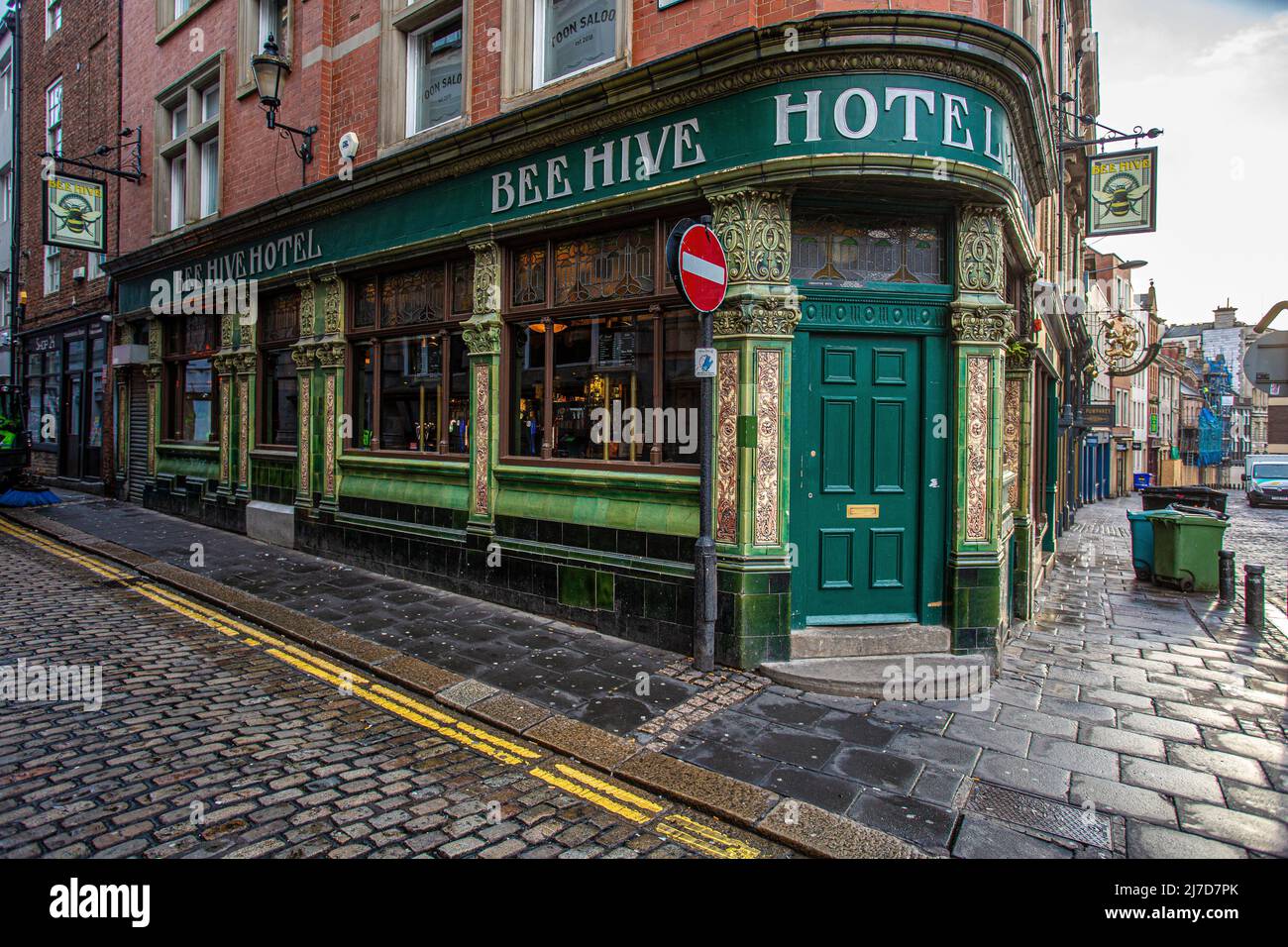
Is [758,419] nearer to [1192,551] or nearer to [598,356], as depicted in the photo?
[598,356]

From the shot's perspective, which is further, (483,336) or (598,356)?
(483,336)

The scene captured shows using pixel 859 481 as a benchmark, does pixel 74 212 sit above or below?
above

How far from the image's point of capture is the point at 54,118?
21469mm

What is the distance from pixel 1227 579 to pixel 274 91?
16147 millimetres

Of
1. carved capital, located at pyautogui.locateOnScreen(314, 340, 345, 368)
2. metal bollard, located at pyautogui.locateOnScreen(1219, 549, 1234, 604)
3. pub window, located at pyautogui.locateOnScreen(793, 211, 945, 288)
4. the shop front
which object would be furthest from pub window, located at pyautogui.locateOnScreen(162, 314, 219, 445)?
metal bollard, located at pyautogui.locateOnScreen(1219, 549, 1234, 604)

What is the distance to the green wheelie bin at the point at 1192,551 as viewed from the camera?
11.4m

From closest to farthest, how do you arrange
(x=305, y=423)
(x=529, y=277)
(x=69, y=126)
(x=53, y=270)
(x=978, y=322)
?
(x=978, y=322)
(x=529, y=277)
(x=305, y=423)
(x=69, y=126)
(x=53, y=270)

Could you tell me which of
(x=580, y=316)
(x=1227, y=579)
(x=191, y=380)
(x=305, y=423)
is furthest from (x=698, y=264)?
(x=191, y=380)

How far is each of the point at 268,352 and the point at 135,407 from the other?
6588 millimetres

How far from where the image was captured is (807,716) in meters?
5.50

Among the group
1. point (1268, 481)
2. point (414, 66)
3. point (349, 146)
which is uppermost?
point (414, 66)

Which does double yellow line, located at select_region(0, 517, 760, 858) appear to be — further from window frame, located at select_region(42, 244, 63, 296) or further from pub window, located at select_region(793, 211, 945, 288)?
window frame, located at select_region(42, 244, 63, 296)

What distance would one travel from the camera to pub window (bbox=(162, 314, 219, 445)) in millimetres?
14977

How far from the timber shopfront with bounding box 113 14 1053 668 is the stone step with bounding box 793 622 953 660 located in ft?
0.48
